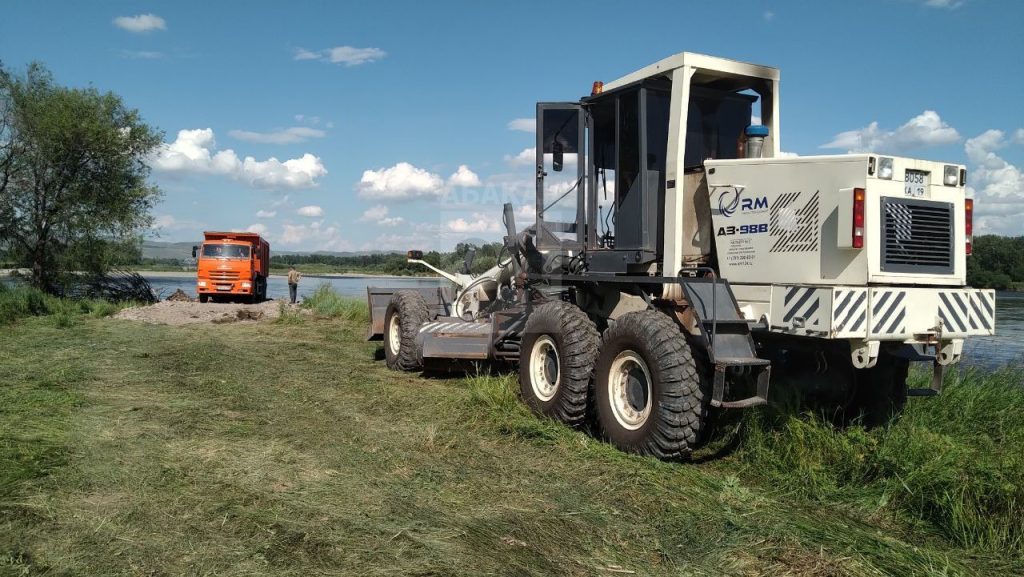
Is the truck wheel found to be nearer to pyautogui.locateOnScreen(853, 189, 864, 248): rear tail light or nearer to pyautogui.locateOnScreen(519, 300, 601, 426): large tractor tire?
pyautogui.locateOnScreen(519, 300, 601, 426): large tractor tire

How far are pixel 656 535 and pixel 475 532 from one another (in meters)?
1.01

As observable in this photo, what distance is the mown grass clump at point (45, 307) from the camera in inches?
669

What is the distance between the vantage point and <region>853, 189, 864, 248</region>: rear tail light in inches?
204

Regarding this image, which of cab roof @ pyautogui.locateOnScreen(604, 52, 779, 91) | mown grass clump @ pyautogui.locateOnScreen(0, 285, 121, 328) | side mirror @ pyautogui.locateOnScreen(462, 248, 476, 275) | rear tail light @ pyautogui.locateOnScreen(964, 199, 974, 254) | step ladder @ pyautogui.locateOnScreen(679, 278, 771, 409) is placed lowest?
mown grass clump @ pyautogui.locateOnScreen(0, 285, 121, 328)

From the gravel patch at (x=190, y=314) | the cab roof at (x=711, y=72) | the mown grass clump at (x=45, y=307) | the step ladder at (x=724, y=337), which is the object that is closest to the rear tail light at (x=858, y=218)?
the step ladder at (x=724, y=337)

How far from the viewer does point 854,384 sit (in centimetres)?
627

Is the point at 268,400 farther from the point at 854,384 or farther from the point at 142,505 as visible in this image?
the point at 854,384

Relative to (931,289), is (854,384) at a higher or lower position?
lower

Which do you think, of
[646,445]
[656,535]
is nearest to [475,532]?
[656,535]

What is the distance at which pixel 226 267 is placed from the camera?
1051 inches

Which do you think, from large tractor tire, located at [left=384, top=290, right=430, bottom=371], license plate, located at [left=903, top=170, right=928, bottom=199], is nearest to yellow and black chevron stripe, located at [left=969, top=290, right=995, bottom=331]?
license plate, located at [left=903, top=170, right=928, bottom=199]

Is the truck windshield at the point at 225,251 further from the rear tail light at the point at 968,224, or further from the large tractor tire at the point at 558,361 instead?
the rear tail light at the point at 968,224

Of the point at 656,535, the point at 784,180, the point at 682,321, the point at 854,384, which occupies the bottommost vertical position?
the point at 656,535

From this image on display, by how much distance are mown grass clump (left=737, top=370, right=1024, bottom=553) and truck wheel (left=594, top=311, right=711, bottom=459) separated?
678mm
